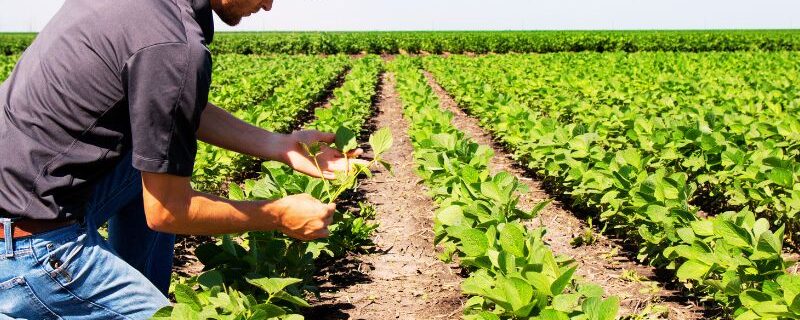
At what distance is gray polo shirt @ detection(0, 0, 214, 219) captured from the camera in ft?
5.43

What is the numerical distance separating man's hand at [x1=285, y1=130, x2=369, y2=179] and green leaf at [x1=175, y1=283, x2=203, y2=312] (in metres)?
0.57

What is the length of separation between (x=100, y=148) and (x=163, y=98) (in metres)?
0.30

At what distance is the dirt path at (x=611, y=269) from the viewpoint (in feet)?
11.5

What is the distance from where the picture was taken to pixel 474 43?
1515 inches

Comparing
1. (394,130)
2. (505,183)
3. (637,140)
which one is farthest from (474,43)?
(505,183)

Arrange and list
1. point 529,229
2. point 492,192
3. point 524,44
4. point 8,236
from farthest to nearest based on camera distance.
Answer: point 524,44, point 529,229, point 492,192, point 8,236

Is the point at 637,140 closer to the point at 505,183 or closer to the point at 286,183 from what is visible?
the point at 505,183

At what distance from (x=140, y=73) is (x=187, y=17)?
21cm

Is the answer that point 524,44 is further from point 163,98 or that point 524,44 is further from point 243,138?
point 163,98

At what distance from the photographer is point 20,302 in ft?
6.15

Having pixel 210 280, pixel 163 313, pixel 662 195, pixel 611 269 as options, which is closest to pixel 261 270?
pixel 210 280

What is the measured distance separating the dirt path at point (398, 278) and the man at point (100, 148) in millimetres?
1551

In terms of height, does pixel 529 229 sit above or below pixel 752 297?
below

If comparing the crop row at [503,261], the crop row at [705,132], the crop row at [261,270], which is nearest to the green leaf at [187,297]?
the crop row at [261,270]
